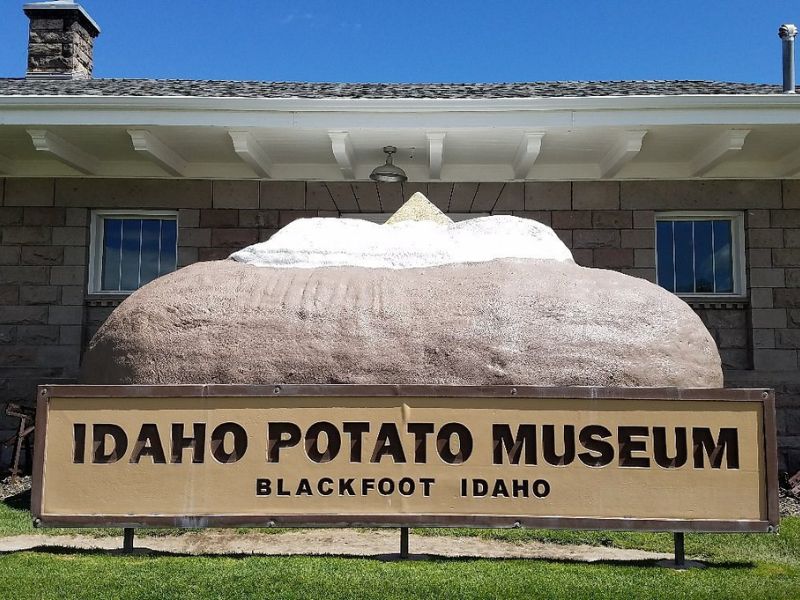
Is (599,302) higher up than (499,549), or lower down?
higher up

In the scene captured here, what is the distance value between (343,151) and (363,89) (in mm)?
1558

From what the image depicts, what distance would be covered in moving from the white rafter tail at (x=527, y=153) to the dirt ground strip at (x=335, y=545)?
12.6ft

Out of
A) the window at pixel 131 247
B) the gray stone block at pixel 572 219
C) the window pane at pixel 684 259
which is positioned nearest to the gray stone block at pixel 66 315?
the window at pixel 131 247

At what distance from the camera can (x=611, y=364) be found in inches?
151

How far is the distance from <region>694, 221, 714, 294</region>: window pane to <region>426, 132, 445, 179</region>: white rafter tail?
2843 mm

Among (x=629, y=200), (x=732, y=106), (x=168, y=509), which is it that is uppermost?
(x=732, y=106)

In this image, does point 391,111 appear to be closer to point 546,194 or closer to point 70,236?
point 546,194

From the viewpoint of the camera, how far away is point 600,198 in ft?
27.4

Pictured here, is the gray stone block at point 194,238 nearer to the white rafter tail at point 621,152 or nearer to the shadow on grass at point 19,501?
the shadow on grass at point 19,501

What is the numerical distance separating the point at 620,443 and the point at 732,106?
4.58 meters

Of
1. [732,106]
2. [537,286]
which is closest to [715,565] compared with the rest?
[537,286]

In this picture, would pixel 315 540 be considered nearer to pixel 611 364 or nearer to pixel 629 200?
pixel 611 364

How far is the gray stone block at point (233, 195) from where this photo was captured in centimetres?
841

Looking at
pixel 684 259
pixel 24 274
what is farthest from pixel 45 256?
pixel 684 259
